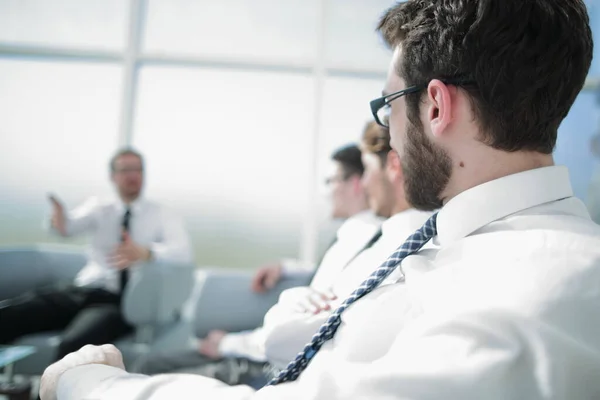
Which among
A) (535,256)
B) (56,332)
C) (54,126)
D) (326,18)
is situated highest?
(326,18)

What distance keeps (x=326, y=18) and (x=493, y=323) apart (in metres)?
4.69

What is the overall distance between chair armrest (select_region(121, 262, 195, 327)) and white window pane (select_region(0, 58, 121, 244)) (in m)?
2.38

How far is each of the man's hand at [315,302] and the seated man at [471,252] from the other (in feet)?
1.19

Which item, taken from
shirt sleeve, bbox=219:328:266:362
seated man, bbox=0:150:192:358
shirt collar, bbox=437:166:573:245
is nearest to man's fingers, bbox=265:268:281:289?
shirt sleeve, bbox=219:328:266:362

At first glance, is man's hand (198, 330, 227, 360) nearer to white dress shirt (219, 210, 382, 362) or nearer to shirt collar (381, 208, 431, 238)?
white dress shirt (219, 210, 382, 362)

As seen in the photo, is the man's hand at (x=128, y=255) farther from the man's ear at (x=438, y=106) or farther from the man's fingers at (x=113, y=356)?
the man's ear at (x=438, y=106)

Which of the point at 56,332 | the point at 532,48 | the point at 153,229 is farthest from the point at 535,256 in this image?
the point at 153,229

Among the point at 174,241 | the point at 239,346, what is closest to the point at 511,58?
the point at 239,346

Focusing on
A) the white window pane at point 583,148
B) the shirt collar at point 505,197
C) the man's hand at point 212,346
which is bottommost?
the man's hand at point 212,346

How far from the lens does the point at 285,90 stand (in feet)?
16.3

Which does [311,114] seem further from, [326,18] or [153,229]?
[153,229]

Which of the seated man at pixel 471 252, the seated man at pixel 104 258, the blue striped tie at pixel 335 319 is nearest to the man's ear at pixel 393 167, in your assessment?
the seated man at pixel 471 252

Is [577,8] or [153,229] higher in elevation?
[577,8]

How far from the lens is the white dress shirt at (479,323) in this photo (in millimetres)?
590
